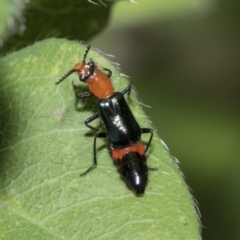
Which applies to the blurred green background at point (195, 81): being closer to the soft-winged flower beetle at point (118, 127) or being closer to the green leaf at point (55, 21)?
the green leaf at point (55, 21)

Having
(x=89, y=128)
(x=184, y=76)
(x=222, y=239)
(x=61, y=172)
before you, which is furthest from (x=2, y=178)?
(x=184, y=76)

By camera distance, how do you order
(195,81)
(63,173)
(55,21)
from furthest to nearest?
(195,81)
(55,21)
(63,173)

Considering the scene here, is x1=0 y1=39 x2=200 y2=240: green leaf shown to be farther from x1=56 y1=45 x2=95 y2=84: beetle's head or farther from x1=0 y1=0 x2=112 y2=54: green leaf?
x1=0 y1=0 x2=112 y2=54: green leaf

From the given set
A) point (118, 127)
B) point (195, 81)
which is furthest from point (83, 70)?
point (195, 81)

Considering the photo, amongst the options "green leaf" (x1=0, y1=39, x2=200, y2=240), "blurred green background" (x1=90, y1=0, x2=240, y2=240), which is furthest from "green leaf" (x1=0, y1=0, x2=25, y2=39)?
"blurred green background" (x1=90, y1=0, x2=240, y2=240)

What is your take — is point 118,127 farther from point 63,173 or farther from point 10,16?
point 10,16

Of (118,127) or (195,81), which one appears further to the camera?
(195,81)

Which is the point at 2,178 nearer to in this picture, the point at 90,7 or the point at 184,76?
the point at 90,7
